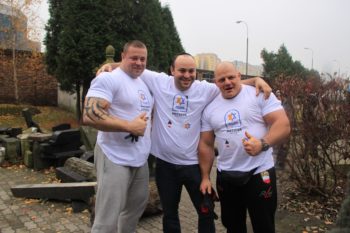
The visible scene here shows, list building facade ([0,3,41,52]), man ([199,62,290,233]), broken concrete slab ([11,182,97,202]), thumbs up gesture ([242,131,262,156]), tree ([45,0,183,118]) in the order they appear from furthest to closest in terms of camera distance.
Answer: building facade ([0,3,41,52]), tree ([45,0,183,118]), broken concrete slab ([11,182,97,202]), man ([199,62,290,233]), thumbs up gesture ([242,131,262,156])

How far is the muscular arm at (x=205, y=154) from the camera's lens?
329 centimetres

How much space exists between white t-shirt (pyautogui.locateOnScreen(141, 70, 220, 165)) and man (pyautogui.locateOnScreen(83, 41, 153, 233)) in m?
0.15

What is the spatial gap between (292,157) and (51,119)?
13.1m

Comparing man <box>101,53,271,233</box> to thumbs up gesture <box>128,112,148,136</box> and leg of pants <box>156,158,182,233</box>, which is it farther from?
thumbs up gesture <box>128,112,148,136</box>

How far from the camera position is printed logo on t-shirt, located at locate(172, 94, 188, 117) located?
334 cm

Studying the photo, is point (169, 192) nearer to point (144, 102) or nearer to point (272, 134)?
point (144, 102)

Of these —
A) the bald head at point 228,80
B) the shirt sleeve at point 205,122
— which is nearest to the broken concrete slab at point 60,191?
the shirt sleeve at point 205,122

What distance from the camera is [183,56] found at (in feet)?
11.0

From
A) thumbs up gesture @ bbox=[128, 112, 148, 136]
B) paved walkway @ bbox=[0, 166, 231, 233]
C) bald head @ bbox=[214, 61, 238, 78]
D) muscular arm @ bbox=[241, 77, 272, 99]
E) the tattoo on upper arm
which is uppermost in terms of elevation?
bald head @ bbox=[214, 61, 238, 78]

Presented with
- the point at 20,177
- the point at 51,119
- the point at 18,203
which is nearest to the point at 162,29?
the point at 51,119

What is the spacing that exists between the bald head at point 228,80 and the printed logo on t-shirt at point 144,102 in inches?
27.0

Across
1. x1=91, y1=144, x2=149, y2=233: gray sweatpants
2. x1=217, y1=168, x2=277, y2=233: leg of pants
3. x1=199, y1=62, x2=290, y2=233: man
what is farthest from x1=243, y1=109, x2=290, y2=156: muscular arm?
x1=91, y1=144, x2=149, y2=233: gray sweatpants

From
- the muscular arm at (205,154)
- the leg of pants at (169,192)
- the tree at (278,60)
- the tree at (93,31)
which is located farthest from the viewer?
the tree at (278,60)

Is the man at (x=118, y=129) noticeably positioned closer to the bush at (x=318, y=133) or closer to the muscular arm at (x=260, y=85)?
the muscular arm at (x=260, y=85)
